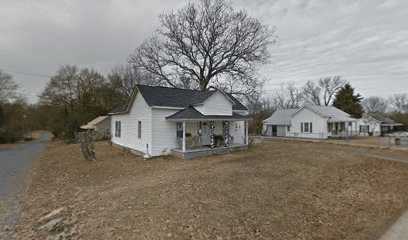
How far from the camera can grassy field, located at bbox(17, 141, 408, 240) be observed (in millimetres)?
4984

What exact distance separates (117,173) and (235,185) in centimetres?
586

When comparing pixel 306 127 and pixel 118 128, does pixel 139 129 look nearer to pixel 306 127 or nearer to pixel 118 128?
pixel 118 128

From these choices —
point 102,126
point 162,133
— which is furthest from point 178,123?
point 102,126

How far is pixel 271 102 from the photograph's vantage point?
66.8 meters

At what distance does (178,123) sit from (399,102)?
276 ft

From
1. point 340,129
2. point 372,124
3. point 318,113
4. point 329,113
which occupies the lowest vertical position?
point 340,129

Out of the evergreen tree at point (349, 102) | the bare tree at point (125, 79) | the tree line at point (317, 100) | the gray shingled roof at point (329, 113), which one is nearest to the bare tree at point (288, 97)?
the tree line at point (317, 100)

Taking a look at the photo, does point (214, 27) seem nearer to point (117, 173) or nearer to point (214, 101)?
point (214, 101)

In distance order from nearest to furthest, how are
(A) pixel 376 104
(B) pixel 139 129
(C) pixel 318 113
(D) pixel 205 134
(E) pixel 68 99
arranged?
1. (B) pixel 139 129
2. (D) pixel 205 134
3. (C) pixel 318 113
4. (E) pixel 68 99
5. (A) pixel 376 104

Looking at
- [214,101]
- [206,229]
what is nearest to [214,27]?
[214,101]

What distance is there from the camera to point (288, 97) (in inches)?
2501

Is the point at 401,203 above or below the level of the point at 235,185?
below

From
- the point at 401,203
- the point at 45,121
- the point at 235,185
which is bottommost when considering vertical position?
the point at 401,203

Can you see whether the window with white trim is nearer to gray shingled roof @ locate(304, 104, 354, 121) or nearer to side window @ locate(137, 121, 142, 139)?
gray shingled roof @ locate(304, 104, 354, 121)
